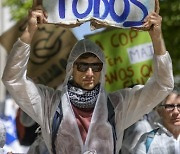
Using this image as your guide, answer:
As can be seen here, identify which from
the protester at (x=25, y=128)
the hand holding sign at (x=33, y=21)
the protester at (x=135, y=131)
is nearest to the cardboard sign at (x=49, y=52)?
the protester at (x=25, y=128)

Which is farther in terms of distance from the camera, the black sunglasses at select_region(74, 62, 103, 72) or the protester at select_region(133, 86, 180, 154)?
the protester at select_region(133, 86, 180, 154)

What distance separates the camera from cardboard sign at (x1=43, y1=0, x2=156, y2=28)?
18.4 feet

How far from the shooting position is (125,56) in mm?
9367

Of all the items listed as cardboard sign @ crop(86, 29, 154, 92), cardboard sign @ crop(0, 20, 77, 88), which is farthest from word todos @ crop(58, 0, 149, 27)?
cardboard sign @ crop(0, 20, 77, 88)

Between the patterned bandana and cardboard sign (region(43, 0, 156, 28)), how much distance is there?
0.45 m

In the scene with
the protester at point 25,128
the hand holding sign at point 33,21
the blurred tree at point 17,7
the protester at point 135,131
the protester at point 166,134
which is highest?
the hand holding sign at point 33,21

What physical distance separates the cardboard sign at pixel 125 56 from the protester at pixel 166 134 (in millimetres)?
2332

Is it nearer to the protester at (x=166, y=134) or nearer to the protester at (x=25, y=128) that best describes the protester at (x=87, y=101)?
Result: the protester at (x=166, y=134)

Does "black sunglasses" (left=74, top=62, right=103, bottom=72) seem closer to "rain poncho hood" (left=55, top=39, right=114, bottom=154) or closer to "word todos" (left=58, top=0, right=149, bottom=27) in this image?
"rain poncho hood" (left=55, top=39, right=114, bottom=154)

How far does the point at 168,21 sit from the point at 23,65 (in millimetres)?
5531

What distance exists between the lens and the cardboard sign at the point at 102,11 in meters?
5.61

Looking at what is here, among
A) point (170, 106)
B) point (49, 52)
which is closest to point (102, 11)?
point (170, 106)

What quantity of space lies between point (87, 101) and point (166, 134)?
109cm

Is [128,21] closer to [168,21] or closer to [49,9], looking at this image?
[49,9]
